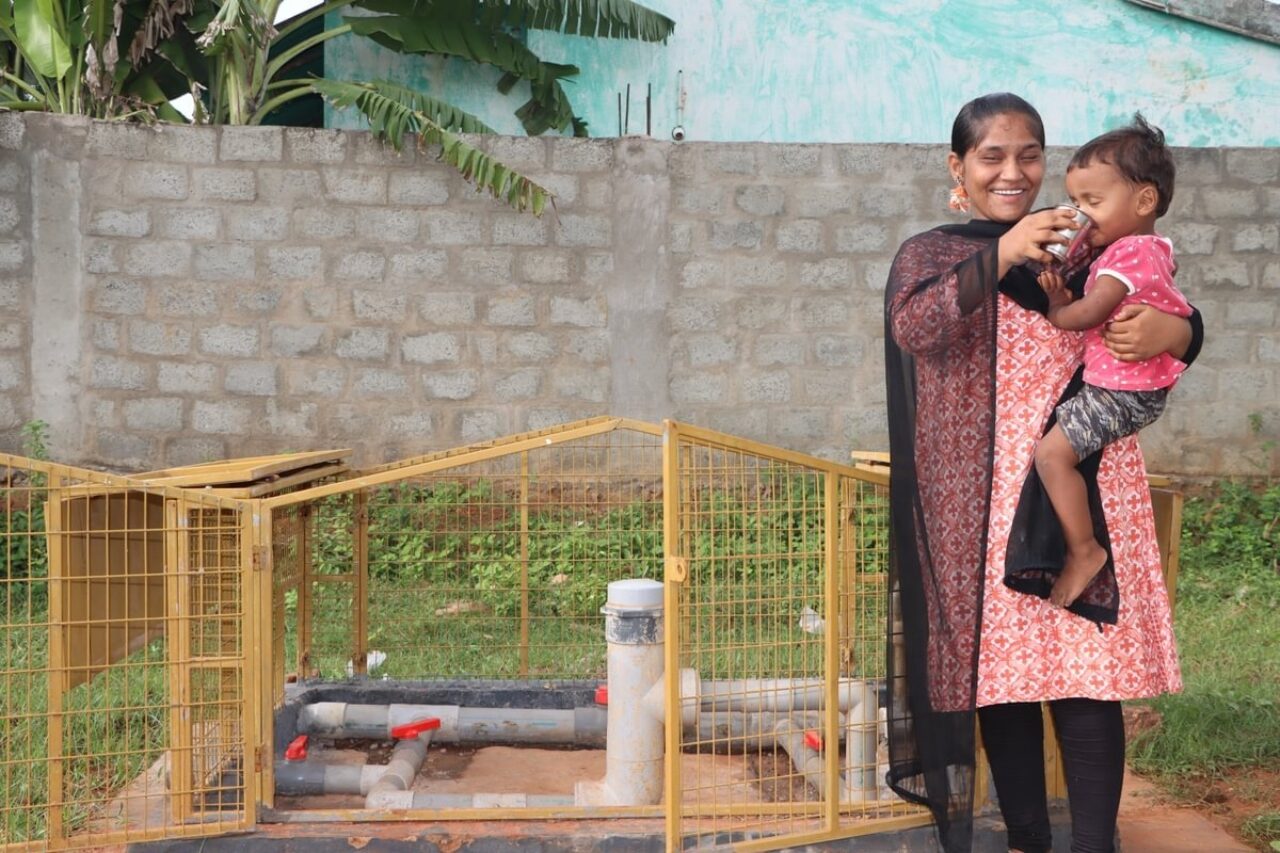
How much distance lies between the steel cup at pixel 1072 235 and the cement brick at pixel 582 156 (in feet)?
15.9

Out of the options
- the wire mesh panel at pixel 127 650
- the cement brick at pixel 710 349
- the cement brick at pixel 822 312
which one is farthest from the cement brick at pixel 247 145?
the wire mesh panel at pixel 127 650

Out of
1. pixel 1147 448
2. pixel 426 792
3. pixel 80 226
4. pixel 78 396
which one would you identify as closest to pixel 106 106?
pixel 80 226

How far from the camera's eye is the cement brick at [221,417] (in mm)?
7242

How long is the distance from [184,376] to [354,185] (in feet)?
4.69

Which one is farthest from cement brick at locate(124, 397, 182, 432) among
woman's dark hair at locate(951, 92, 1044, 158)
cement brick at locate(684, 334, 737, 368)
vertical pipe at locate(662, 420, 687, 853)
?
woman's dark hair at locate(951, 92, 1044, 158)

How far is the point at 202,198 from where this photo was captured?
7184 mm

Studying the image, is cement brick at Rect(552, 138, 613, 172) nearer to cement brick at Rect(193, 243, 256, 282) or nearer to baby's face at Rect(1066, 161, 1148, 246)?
cement brick at Rect(193, 243, 256, 282)

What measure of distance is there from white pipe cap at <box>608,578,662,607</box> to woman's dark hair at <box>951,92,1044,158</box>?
1.51 metres

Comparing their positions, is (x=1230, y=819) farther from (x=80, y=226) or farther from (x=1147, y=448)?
(x=80, y=226)

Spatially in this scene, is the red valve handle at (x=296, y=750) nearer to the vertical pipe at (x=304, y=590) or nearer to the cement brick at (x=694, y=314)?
the vertical pipe at (x=304, y=590)

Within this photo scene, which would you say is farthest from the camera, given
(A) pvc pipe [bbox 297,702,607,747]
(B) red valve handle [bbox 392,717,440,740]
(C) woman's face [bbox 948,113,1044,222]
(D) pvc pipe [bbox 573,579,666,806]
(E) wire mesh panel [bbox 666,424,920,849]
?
(A) pvc pipe [bbox 297,702,607,747]

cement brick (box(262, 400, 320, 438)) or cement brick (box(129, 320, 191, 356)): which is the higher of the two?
cement brick (box(129, 320, 191, 356))

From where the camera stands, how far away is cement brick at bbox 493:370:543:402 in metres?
7.29

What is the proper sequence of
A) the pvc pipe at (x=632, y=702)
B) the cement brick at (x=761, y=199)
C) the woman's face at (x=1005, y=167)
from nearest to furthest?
the woman's face at (x=1005, y=167), the pvc pipe at (x=632, y=702), the cement brick at (x=761, y=199)
